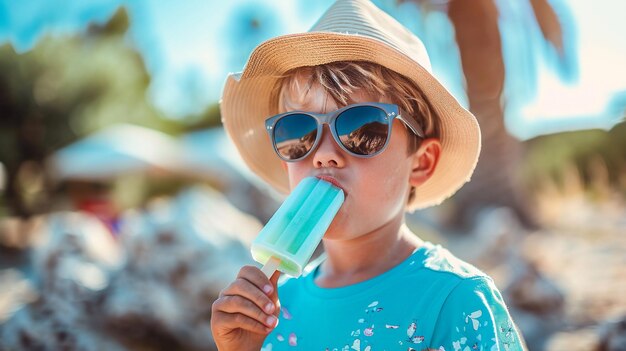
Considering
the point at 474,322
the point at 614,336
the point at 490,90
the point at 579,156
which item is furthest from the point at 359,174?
the point at 579,156

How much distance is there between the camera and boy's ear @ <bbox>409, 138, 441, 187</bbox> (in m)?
2.20

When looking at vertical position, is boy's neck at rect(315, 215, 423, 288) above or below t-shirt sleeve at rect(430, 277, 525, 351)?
above

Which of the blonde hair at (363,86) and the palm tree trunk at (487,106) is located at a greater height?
the palm tree trunk at (487,106)

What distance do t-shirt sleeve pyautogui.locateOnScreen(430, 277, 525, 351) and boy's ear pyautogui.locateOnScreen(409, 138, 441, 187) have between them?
1.79 ft

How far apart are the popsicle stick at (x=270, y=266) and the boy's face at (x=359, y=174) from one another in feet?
0.86

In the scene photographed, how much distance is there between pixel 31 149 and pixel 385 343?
1565 cm

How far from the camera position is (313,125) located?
201cm

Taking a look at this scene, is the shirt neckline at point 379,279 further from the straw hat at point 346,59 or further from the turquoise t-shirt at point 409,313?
the straw hat at point 346,59

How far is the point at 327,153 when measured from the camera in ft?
6.49

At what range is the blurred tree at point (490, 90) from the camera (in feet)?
35.7

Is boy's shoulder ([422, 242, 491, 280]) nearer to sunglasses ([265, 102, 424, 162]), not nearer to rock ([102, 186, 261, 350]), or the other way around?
sunglasses ([265, 102, 424, 162])

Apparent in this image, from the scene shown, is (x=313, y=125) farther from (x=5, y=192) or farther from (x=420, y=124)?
(x=5, y=192)

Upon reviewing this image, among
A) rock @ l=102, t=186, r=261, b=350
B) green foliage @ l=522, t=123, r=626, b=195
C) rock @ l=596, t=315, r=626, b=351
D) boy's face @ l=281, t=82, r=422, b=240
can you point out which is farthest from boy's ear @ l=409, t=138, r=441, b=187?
green foliage @ l=522, t=123, r=626, b=195

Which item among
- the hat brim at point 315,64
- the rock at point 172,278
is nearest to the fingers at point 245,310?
the hat brim at point 315,64
